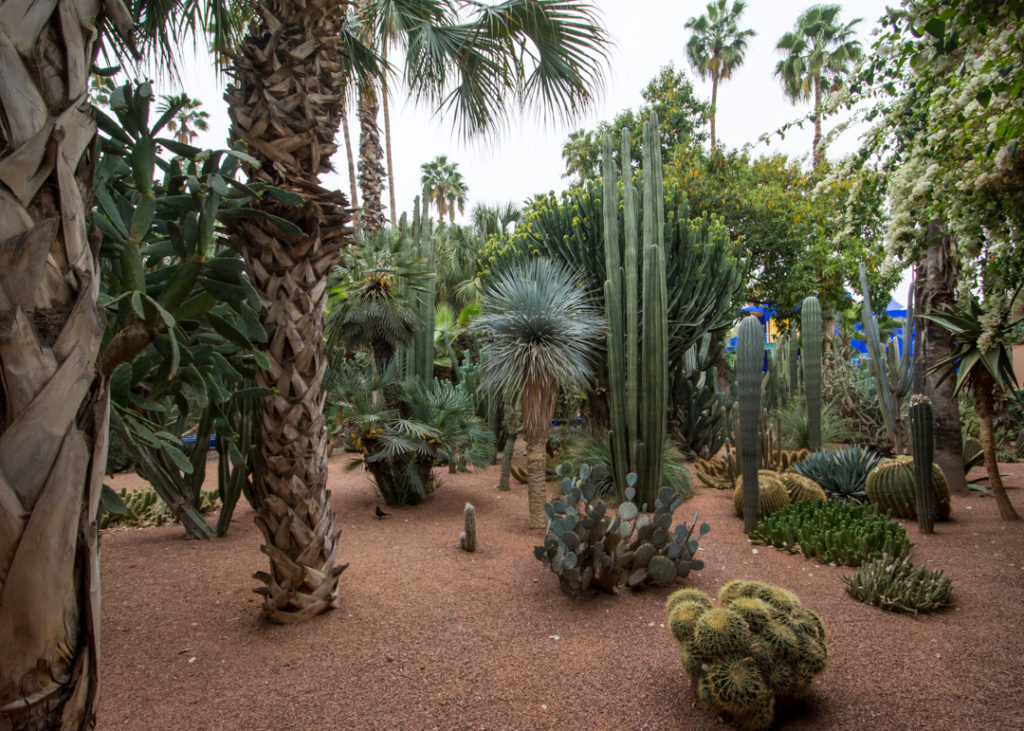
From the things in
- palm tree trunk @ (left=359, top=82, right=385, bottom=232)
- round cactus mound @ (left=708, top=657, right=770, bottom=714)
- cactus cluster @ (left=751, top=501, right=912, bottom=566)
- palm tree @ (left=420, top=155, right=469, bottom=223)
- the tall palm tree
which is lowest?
round cactus mound @ (left=708, top=657, right=770, bottom=714)

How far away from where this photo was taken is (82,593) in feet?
3.15

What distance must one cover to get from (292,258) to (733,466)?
22.2ft

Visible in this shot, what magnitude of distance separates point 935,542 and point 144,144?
6.44m

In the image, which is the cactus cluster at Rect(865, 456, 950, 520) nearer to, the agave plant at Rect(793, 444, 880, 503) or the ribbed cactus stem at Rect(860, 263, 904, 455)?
the agave plant at Rect(793, 444, 880, 503)

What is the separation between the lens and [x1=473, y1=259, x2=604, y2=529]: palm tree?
6.10 metres

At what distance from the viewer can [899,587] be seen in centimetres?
396

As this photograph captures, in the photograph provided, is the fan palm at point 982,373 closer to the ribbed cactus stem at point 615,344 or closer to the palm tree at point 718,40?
the ribbed cactus stem at point 615,344

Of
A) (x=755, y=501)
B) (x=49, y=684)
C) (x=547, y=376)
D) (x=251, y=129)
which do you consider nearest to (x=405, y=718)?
(x=49, y=684)

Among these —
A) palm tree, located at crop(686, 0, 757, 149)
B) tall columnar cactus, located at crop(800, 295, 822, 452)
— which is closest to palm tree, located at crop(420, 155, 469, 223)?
palm tree, located at crop(686, 0, 757, 149)

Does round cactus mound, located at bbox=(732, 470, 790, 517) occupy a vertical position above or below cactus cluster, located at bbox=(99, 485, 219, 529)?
above

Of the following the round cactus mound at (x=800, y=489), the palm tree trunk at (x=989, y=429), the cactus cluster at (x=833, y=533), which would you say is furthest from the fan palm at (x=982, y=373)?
the round cactus mound at (x=800, y=489)

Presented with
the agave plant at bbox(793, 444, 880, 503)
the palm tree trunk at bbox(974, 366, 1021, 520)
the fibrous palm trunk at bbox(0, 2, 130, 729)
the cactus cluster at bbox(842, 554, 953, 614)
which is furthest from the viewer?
the agave plant at bbox(793, 444, 880, 503)

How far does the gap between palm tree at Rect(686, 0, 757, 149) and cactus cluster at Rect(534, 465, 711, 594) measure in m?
23.7

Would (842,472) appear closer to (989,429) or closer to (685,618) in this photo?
(989,429)
